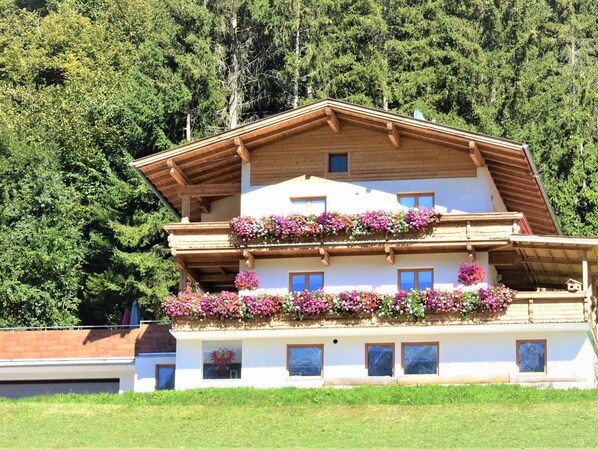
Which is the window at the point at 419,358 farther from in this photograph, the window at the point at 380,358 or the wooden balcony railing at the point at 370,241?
the wooden balcony railing at the point at 370,241

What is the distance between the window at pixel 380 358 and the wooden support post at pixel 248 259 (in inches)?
178

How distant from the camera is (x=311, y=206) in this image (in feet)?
150

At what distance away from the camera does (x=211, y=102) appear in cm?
6838

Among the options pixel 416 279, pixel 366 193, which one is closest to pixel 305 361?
pixel 416 279

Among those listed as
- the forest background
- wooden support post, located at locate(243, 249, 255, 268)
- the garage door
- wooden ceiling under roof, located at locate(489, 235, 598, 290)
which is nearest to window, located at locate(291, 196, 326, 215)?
wooden support post, located at locate(243, 249, 255, 268)

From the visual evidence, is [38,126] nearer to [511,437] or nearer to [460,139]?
[460,139]

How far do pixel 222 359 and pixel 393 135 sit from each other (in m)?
8.62

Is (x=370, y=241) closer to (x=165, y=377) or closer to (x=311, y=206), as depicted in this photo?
(x=311, y=206)

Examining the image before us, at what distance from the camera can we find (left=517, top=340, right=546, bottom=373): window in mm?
42438

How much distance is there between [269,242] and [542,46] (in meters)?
38.0

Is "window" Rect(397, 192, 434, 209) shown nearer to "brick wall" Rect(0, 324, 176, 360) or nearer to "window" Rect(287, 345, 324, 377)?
"window" Rect(287, 345, 324, 377)

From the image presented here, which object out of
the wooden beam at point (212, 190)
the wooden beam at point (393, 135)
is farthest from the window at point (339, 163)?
the wooden beam at point (212, 190)

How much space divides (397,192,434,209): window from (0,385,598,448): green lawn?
7.29m

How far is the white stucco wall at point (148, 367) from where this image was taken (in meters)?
47.4
